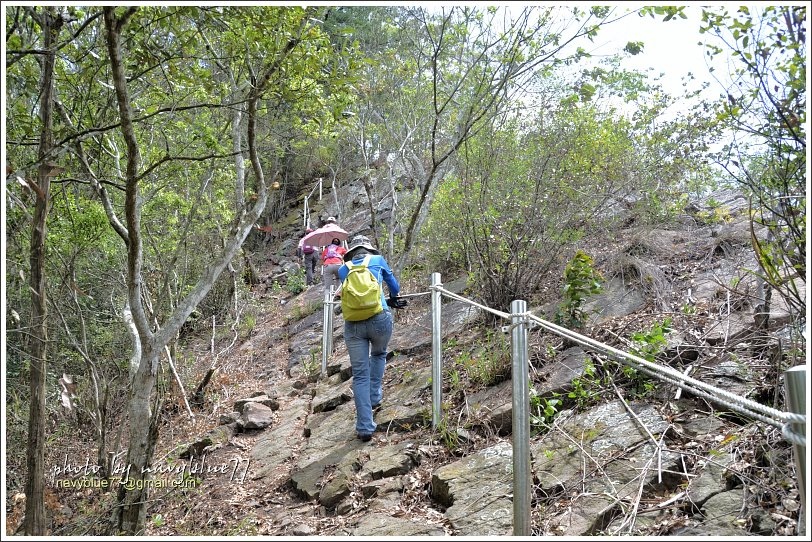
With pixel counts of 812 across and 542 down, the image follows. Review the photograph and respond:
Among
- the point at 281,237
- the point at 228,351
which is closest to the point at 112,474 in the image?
the point at 228,351

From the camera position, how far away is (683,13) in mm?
4238

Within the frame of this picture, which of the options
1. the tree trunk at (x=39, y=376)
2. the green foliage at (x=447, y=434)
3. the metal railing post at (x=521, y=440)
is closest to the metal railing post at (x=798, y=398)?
the metal railing post at (x=521, y=440)

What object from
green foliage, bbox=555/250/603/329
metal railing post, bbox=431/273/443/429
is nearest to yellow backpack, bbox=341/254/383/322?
metal railing post, bbox=431/273/443/429

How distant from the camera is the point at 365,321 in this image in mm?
6035

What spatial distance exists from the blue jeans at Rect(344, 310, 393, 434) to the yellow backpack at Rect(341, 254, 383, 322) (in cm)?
12

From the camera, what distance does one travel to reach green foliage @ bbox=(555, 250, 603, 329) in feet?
19.5

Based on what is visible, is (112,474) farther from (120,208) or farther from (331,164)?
(331,164)

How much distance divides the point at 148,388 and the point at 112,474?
2.95m

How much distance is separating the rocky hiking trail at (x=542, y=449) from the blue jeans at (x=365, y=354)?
0.82 ft

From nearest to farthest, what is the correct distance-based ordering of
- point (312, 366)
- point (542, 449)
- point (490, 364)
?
point (542, 449) < point (490, 364) < point (312, 366)

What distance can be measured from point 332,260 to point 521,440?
28.2 ft

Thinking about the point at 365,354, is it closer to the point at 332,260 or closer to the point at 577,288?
the point at 577,288

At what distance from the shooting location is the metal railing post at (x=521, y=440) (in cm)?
292

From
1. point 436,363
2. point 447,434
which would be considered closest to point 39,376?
point 436,363
